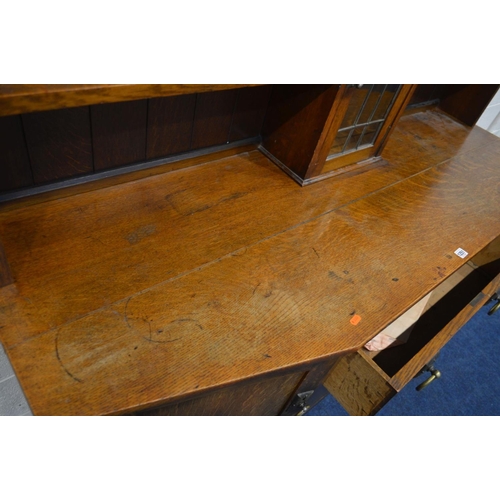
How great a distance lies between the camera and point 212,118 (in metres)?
1.03

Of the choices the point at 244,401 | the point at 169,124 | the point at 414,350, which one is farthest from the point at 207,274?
the point at 414,350

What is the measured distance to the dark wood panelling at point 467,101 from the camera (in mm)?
1544

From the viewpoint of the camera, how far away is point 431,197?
46.9 inches

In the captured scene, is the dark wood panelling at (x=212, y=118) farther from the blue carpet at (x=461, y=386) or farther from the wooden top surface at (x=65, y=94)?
the blue carpet at (x=461, y=386)

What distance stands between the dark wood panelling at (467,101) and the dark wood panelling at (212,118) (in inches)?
41.0

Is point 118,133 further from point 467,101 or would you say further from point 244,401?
point 467,101

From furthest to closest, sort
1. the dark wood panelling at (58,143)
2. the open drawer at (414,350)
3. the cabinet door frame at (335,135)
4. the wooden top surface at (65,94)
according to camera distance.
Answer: the cabinet door frame at (335,135) < the open drawer at (414,350) < the dark wood panelling at (58,143) < the wooden top surface at (65,94)

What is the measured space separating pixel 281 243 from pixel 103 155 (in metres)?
0.43

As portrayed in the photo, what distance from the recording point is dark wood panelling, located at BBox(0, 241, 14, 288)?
0.66 metres

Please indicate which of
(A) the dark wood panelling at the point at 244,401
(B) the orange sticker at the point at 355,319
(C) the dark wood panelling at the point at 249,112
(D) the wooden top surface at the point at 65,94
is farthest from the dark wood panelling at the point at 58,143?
(B) the orange sticker at the point at 355,319

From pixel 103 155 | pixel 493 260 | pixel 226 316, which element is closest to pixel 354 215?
pixel 226 316

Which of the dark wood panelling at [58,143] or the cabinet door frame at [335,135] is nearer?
the dark wood panelling at [58,143]

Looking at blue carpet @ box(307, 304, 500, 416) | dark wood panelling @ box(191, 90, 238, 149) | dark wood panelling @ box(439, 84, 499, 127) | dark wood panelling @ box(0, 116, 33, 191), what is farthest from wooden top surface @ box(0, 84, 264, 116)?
dark wood panelling @ box(439, 84, 499, 127)

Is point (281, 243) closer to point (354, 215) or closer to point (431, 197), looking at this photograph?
point (354, 215)
